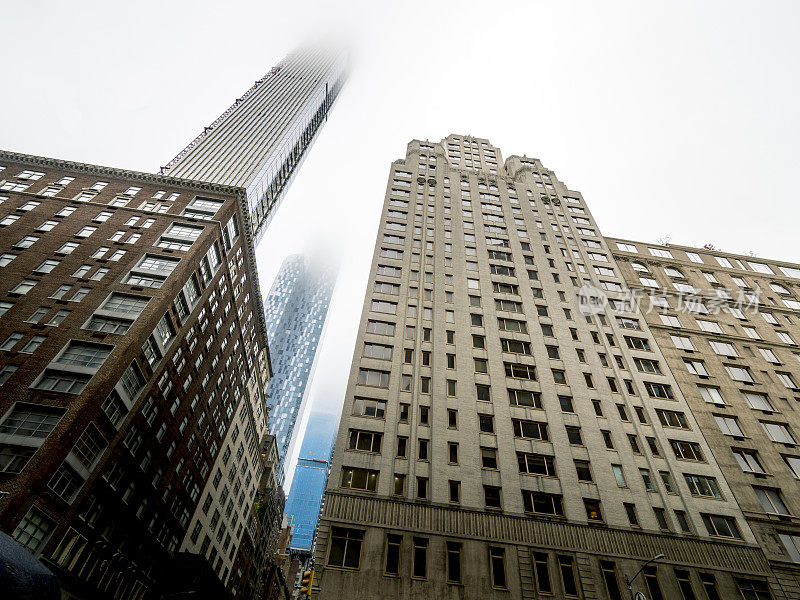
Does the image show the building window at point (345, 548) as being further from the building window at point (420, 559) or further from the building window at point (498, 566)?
the building window at point (498, 566)

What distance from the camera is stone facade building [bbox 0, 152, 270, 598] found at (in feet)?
110

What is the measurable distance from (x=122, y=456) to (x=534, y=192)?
61.6 meters

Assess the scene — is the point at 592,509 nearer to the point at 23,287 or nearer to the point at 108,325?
the point at 108,325

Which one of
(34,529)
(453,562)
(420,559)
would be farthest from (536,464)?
(34,529)

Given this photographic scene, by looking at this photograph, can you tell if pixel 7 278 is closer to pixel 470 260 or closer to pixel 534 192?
pixel 470 260

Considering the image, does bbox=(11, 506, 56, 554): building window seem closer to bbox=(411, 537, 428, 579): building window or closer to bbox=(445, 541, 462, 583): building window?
bbox=(411, 537, 428, 579): building window

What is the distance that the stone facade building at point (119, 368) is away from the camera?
110 ft

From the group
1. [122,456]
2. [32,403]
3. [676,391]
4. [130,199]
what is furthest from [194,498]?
[676,391]

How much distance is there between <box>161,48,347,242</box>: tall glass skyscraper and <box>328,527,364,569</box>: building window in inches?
2675

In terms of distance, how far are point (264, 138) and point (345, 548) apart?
99.0 m

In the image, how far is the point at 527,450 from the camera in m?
33.5

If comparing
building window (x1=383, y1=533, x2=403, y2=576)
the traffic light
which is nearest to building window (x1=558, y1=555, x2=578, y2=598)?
building window (x1=383, y1=533, x2=403, y2=576)

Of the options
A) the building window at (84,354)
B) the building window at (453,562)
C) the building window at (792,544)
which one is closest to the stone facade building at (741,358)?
the building window at (792,544)

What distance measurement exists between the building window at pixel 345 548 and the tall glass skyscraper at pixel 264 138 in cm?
6795
